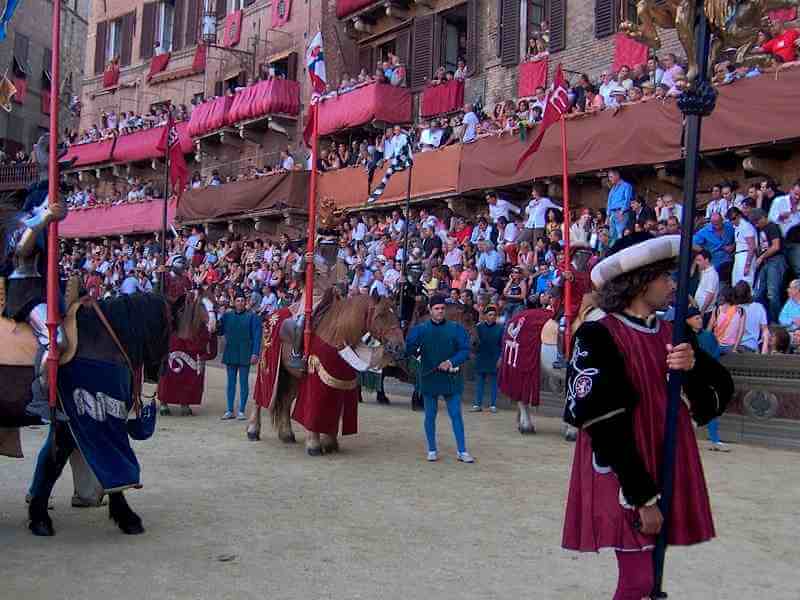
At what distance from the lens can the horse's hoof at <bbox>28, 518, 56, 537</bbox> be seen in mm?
5879

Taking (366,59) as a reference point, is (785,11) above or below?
below

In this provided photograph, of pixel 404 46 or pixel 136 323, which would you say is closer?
pixel 136 323

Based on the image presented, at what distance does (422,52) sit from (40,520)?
22.4 m

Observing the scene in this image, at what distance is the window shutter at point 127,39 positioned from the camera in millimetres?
38875

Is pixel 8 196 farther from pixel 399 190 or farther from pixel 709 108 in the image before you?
pixel 399 190

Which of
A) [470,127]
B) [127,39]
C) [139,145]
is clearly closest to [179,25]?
[127,39]

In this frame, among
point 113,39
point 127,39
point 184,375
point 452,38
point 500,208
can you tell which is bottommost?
point 184,375

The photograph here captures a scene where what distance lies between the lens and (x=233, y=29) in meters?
33.2

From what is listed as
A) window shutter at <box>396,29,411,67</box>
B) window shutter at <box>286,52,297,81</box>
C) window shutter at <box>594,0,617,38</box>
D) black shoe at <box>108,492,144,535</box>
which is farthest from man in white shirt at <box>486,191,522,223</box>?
black shoe at <box>108,492,144,535</box>

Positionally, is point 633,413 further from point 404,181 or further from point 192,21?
point 192,21

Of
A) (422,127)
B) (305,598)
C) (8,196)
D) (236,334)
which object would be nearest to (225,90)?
(422,127)

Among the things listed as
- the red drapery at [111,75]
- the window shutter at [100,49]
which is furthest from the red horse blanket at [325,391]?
the window shutter at [100,49]

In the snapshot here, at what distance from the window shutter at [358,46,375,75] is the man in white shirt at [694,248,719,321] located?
18825 mm

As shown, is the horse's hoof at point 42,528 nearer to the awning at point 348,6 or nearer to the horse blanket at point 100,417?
the horse blanket at point 100,417
